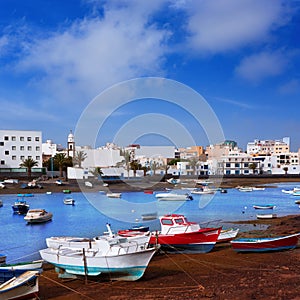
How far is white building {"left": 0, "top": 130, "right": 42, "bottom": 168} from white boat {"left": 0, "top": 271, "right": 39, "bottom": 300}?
89.9m

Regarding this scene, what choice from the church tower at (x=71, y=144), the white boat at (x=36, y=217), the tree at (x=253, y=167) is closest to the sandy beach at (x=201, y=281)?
the white boat at (x=36, y=217)

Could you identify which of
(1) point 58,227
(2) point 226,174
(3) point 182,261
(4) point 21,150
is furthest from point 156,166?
(3) point 182,261

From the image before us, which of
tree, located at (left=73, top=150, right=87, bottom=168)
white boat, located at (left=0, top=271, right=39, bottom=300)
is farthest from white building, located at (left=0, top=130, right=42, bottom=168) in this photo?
white boat, located at (left=0, top=271, right=39, bottom=300)

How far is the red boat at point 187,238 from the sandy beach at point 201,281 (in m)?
0.48

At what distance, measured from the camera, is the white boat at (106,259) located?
1648cm

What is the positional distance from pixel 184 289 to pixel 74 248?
5156 millimetres

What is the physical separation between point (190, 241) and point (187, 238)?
25 centimetres

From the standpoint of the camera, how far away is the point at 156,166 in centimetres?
14550

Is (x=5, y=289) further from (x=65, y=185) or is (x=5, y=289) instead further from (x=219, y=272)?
(x=65, y=185)

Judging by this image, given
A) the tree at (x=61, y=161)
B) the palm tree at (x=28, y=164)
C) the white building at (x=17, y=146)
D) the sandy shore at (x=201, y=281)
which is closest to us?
the sandy shore at (x=201, y=281)

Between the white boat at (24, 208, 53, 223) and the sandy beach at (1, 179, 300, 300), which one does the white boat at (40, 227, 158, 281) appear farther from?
the white boat at (24, 208, 53, 223)

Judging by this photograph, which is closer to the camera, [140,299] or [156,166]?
[140,299]

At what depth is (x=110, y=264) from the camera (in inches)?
650

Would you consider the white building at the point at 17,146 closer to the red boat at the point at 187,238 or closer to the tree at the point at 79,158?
the tree at the point at 79,158
